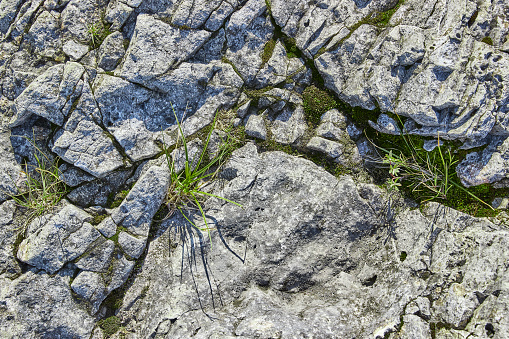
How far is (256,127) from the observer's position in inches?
170

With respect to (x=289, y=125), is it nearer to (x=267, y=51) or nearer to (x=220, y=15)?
(x=267, y=51)

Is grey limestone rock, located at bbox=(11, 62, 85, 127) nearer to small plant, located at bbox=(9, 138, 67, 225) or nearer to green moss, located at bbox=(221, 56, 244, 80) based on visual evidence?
small plant, located at bbox=(9, 138, 67, 225)

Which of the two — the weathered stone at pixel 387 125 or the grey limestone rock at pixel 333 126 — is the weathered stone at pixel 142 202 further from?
the weathered stone at pixel 387 125

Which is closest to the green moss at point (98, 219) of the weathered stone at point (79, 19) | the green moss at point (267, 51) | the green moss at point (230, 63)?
the weathered stone at point (79, 19)

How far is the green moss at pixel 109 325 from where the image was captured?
13.3ft

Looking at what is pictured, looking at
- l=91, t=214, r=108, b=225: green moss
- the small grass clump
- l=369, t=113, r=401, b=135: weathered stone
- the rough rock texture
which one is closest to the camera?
the rough rock texture

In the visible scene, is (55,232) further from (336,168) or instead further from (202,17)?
(336,168)

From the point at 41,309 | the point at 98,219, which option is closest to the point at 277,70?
the point at 98,219

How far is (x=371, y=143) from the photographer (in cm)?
430

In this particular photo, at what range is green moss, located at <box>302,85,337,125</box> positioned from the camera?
4344mm

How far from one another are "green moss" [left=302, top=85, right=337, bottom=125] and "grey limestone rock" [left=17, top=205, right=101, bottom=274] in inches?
133

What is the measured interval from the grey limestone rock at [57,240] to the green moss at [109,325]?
3.08ft

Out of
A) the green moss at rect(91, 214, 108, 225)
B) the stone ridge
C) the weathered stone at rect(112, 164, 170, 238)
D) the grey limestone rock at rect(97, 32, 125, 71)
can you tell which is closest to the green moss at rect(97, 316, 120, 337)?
the stone ridge

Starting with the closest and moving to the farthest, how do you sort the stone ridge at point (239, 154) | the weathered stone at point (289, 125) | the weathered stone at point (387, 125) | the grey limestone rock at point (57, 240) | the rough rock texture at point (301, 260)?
the rough rock texture at point (301, 260) < the stone ridge at point (239, 154) < the grey limestone rock at point (57, 240) < the weathered stone at point (387, 125) < the weathered stone at point (289, 125)
